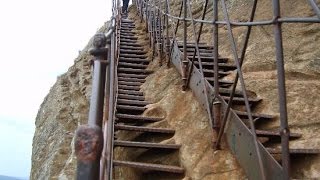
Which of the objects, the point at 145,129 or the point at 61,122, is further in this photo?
the point at 61,122

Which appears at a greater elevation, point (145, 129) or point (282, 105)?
point (145, 129)

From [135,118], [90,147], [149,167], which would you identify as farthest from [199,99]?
[90,147]

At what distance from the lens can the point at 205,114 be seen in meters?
4.42

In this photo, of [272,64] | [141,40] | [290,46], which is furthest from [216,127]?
[141,40]

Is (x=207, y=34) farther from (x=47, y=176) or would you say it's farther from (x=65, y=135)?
(x=47, y=176)

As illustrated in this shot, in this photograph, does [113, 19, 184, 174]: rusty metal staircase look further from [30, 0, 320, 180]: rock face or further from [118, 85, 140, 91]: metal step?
[30, 0, 320, 180]: rock face

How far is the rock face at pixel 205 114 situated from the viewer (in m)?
3.73

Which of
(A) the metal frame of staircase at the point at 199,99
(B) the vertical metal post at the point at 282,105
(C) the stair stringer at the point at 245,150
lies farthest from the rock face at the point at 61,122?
(B) the vertical metal post at the point at 282,105

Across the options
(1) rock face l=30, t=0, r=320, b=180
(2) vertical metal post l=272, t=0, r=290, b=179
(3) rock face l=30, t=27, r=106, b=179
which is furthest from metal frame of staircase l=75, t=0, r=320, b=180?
(3) rock face l=30, t=27, r=106, b=179

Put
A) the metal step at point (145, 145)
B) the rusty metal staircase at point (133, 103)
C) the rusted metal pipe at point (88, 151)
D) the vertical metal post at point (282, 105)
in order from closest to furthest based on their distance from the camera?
1. the rusted metal pipe at point (88, 151)
2. the vertical metal post at point (282, 105)
3. the rusty metal staircase at point (133, 103)
4. the metal step at point (145, 145)

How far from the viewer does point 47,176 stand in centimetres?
682

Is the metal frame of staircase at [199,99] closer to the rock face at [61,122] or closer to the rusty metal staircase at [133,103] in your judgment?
the rusty metal staircase at [133,103]

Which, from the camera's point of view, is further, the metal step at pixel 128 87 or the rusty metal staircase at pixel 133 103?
the metal step at pixel 128 87

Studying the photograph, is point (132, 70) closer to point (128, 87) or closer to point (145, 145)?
point (128, 87)
